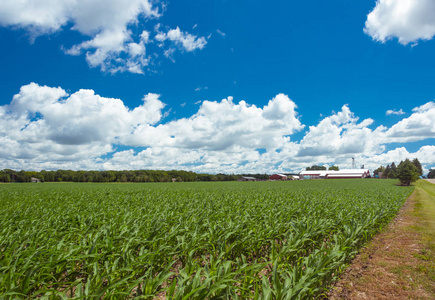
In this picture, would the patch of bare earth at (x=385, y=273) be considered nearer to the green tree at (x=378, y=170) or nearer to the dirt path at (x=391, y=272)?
the dirt path at (x=391, y=272)

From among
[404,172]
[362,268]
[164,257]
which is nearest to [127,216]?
[164,257]

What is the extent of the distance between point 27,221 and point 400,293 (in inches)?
456

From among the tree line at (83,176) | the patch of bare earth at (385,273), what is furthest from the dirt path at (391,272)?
the tree line at (83,176)

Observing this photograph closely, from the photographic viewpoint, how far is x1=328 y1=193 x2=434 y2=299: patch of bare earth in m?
5.09

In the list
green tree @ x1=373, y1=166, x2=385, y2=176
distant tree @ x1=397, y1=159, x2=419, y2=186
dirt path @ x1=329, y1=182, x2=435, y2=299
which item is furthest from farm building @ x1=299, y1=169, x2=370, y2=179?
dirt path @ x1=329, y1=182, x2=435, y2=299

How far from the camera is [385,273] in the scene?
6160mm

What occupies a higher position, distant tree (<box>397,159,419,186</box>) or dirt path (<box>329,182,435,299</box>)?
distant tree (<box>397,159,419,186</box>)

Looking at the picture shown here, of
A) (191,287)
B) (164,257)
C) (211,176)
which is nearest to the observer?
(191,287)

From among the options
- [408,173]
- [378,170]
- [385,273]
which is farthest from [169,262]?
[378,170]

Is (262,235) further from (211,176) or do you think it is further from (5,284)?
(211,176)

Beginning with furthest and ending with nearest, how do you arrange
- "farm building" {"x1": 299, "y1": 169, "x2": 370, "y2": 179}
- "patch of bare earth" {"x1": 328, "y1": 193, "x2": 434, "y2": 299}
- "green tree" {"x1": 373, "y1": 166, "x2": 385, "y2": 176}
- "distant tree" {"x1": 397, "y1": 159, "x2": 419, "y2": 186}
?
"green tree" {"x1": 373, "y1": 166, "x2": 385, "y2": 176}
"farm building" {"x1": 299, "y1": 169, "x2": 370, "y2": 179}
"distant tree" {"x1": 397, "y1": 159, "x2": 419, "y2": 186}
"patch of bare earth" {"x1": 328, "y1": 193, "x2": 434, "y2": 299}

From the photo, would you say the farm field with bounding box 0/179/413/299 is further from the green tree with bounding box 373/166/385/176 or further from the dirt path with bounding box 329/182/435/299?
the green tree with bounding box 373/166/385/176

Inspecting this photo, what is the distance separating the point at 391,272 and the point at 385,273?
0.24 metres

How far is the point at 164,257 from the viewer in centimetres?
563
